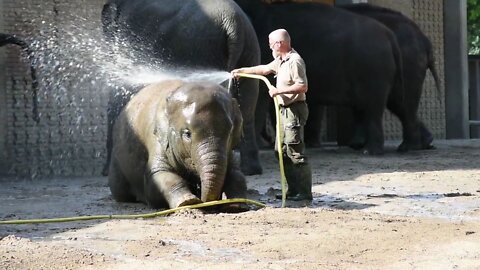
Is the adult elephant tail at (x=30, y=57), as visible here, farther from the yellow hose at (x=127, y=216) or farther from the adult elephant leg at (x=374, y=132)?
the yellow hose at (x=127, y=216)

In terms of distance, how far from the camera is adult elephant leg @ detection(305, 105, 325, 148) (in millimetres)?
16172

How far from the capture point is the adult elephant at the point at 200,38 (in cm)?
1133

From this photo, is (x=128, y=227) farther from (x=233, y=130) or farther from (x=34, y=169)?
(x=34, y=169)

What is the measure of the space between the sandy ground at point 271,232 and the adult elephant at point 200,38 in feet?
3.92

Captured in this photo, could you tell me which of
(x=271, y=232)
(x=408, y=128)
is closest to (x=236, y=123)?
(x=271, y=232)

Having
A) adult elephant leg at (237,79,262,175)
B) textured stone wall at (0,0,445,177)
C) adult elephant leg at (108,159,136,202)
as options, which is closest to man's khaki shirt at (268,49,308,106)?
adult elephant leg at (108,159,136,202)

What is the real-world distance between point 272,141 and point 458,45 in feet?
17.0

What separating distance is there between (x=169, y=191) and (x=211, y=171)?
0.45 meters

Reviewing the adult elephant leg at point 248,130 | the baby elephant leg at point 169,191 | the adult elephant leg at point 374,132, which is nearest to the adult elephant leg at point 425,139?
the adult elephant leg at point 374,132

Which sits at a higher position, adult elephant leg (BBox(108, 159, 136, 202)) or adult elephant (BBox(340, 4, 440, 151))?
adult elephant (BBox(340, 4, 440, 151))

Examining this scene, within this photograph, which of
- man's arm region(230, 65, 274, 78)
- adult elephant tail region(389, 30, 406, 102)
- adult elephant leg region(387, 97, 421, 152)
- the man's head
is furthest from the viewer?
adult elephant leg region(387, 97, 421, 152)

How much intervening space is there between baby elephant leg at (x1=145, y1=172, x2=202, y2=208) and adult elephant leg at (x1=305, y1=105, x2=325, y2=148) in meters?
8.00

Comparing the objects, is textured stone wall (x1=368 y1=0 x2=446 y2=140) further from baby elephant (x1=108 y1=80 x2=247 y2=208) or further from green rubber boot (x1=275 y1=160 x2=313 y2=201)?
baby elephant (x1=108 y1=80 x2=247 y2=208)

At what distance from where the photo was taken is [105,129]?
545 inches
